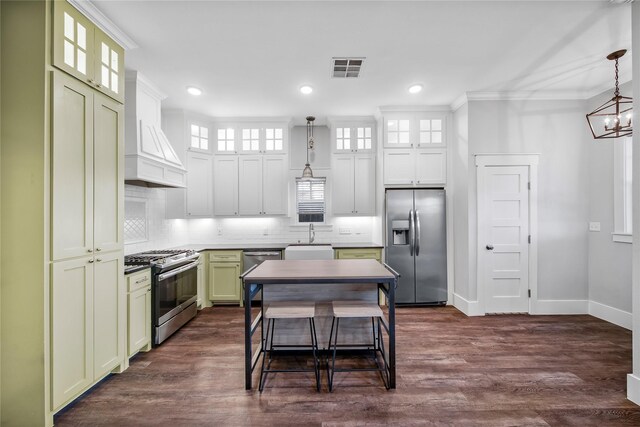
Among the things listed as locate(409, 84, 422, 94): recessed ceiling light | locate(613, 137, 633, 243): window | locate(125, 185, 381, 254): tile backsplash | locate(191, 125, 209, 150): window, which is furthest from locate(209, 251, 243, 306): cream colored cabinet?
locate(613, 137, 633, 243): window

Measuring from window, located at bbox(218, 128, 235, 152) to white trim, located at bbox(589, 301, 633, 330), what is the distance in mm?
5606

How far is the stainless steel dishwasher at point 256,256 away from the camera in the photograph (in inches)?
177

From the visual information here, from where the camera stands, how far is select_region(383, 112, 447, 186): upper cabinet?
448 cm

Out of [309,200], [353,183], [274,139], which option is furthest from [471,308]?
[274,139]

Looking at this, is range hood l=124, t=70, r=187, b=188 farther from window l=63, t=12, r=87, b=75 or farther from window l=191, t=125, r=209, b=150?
window l=63, t=12, r=87, b=75

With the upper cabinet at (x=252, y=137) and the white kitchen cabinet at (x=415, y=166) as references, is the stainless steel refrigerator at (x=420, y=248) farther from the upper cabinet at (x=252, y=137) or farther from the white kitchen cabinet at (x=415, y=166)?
the upper cabinet at (x=252, y=137)

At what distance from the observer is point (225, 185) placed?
15.9 feet

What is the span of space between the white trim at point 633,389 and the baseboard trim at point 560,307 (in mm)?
1885

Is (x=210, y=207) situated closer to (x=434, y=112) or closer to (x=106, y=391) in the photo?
(x=106, y=391)

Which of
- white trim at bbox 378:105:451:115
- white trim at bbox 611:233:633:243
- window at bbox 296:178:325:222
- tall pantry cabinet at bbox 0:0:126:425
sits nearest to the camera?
tall pantry cabinet at bbox 0:0:126:425

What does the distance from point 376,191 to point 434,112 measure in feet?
4.75

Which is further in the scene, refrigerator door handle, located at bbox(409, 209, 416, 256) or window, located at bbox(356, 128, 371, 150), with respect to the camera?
window, located at bbox(356, 128, 371, 150)

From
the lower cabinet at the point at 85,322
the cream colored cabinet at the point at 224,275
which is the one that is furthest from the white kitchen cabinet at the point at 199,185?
the lower cabinet at the point at 85,322

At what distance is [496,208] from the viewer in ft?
13.2
